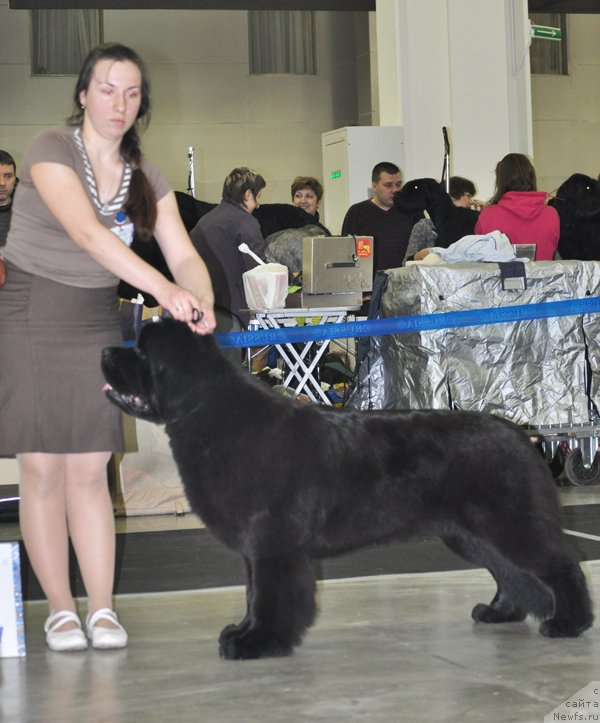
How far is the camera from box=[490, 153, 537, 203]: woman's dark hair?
284 inches

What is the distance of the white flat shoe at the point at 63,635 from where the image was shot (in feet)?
9.85

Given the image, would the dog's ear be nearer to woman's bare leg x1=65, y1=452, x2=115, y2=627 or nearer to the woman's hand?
the woman's hand

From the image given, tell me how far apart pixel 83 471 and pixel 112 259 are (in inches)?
25.1

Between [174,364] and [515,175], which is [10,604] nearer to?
[174,364]

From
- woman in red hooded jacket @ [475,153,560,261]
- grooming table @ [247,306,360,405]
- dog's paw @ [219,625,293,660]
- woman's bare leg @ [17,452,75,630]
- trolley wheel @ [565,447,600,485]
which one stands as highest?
woman in red hooded jacket @ [475,153,560,261]

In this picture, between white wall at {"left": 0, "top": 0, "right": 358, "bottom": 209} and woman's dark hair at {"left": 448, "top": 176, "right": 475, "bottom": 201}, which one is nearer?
woman's dark hair at {"left": 448, "top": 176, "right": 475, "bottom": 201}

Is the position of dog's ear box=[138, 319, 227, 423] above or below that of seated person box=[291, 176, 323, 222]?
below

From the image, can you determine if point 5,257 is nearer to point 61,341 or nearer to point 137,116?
point 61,341

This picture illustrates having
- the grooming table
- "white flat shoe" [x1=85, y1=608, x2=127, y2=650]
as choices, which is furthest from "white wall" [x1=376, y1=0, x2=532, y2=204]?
"white flat shoe" [x1=85, y1=608, x2=127, y2=650]

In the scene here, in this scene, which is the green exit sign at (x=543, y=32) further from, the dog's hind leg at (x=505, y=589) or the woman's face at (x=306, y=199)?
the dog's hind leg at (x=505, y=589)

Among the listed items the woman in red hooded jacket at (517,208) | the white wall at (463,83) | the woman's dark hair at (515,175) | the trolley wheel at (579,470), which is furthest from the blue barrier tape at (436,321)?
the white wall at (463,83)

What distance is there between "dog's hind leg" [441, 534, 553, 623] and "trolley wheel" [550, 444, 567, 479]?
3.81m

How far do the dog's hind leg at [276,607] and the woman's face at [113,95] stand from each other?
1.20 m

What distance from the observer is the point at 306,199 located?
377 inches
